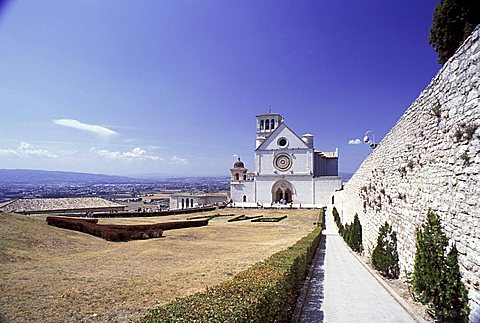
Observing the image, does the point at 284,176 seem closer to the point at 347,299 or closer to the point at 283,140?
the point at 283,140

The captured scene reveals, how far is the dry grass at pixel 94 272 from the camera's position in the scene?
6.55 metres

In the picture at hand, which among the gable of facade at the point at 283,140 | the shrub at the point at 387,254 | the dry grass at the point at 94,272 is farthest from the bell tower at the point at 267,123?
the shrub at the point at 387,254

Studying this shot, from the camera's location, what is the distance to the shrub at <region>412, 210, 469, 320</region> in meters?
5.23

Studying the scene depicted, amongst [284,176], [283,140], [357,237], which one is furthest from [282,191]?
[357,237]

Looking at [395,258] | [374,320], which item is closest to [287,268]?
[374,320]

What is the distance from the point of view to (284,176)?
57031mm

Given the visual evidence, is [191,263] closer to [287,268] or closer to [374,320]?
[287,268]

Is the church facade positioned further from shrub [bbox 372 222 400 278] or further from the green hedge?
A: the green hedge

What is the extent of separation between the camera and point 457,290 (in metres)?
5.21

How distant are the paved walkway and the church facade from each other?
44039mm

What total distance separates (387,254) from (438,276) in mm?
3786

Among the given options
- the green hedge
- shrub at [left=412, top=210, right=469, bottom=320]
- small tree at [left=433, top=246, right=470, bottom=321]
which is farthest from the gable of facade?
small tree at [left=433, top=246, right=470, bottom=321]

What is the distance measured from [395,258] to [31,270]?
424 inches

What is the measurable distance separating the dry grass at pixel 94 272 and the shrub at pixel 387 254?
4.17 meters
